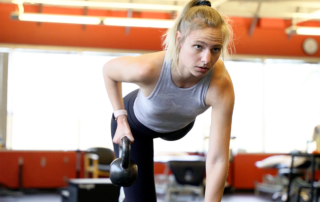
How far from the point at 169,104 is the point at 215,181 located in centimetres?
38

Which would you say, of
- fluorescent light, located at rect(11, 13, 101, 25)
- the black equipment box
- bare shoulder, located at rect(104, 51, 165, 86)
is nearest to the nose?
bare shoulder, located at rect(104, 51, 165, 86)

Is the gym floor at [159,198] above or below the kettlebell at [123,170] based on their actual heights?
below

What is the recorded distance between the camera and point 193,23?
5.30 ft

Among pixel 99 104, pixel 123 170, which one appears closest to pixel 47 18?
pixel 99 104

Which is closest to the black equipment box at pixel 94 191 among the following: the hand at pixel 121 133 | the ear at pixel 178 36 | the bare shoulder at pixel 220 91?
the hand at pixel 121 133

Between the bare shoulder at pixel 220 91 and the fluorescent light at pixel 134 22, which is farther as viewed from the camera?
the fluorescent light at pixel 134 22

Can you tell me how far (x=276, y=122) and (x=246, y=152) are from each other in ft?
2.79

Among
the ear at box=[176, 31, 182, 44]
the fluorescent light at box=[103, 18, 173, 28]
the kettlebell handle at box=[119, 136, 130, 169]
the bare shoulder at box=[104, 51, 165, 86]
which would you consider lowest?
the kettlebell handle at box=[119, 136, 130, 169]

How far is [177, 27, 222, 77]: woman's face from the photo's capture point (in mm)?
1575

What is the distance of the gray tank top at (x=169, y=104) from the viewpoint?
1806 millimetres

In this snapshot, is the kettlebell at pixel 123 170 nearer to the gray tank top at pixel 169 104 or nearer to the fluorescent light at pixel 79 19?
the gray tank top at pixel 169 104

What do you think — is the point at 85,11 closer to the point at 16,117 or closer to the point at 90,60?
the point at 90,60

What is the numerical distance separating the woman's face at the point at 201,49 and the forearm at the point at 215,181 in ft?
1.42

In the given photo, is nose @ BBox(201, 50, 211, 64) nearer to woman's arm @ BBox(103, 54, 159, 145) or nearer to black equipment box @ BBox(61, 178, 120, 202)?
woman's arm @ BBox(103, 54, 159, 145)
